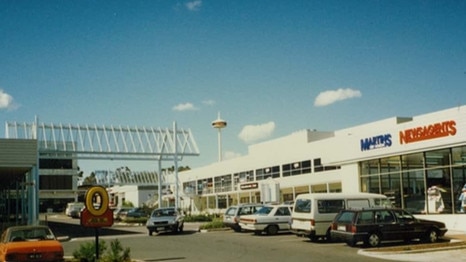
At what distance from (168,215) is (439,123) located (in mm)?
15621

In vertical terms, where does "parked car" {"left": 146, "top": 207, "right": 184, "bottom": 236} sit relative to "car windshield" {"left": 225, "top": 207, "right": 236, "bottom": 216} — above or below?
below

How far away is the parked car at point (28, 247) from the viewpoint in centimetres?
1405

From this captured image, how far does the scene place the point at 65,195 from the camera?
305ft

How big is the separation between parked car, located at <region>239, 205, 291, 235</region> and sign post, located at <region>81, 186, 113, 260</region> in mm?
13805

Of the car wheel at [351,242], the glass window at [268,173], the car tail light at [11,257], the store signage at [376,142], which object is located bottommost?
the car wheel at [351,242]

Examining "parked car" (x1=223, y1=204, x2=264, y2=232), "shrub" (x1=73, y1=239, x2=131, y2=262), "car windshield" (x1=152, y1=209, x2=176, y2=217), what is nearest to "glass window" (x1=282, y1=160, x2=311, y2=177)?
"parked car" (x1=223, y1=204, x2=264, y2=232)

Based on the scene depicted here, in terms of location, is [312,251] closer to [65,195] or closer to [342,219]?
[342,219]

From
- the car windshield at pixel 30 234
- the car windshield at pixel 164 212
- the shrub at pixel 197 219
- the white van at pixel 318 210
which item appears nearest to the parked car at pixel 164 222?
the car windshield at pixel 164 212

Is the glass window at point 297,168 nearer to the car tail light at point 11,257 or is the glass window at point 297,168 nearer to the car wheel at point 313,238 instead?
the car wheel at point 313,238

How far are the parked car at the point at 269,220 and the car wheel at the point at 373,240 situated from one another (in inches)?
334

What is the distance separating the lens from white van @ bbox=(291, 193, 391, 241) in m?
21.5

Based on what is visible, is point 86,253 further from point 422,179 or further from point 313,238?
point 422,179

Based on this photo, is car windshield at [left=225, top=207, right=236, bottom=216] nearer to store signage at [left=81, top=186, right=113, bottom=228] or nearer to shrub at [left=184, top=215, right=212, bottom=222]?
shrub at [left=184, top=215, right=212, bottom=222]

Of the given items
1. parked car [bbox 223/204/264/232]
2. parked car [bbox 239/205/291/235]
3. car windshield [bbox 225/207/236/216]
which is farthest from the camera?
car windshield [bbox 225/207/236/216]
